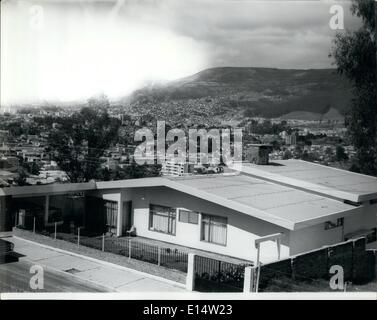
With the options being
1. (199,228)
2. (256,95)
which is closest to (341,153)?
(256,95)

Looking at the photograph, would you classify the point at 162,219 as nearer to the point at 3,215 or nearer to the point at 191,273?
the point at 191,273

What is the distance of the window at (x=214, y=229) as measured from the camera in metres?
16.1

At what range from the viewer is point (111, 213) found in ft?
62.8

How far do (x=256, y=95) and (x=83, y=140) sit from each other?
57.4ft

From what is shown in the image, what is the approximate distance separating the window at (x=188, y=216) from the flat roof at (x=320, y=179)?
3354 millimetres

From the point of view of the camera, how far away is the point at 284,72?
18.7m

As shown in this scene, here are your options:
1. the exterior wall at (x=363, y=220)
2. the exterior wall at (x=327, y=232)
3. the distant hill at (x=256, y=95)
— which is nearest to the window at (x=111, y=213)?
the distant hill at (x=256, y=95)

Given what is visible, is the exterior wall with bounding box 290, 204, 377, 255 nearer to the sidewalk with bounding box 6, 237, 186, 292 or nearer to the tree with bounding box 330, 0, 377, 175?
the tree with bounding box 330, 0, 377, 175

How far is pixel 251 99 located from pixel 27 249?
11460mm

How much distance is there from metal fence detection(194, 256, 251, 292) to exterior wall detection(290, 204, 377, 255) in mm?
2835

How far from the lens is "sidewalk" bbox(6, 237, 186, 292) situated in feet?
41.9

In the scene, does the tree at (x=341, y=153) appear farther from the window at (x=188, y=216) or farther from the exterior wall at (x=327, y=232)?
the window at (x=188, y=216)
